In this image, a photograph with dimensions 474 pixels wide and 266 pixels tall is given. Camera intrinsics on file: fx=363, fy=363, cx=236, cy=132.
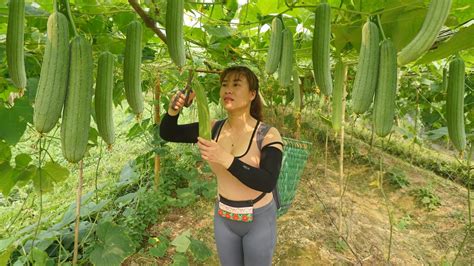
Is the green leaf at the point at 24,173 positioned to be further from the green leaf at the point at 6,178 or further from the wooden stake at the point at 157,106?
the wooden stake at the point at 157,106

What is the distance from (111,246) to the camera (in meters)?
3.14

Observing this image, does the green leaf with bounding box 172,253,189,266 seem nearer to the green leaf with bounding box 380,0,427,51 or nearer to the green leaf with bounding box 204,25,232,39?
the green leaf with bounding box 204,25,232,39

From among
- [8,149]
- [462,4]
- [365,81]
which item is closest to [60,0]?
[365,81]

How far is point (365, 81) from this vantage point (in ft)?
3.94

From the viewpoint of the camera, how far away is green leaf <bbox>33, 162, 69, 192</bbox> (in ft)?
8.85

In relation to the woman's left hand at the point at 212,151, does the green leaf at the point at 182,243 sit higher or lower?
lower

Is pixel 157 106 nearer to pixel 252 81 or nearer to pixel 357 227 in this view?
pixel 252 81

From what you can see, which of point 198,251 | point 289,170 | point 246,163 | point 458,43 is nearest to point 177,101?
point 246,163

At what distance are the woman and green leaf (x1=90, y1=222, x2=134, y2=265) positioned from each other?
0.86m

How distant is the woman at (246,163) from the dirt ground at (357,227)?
62.3 inches

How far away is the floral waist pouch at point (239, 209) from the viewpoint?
8.85 feet

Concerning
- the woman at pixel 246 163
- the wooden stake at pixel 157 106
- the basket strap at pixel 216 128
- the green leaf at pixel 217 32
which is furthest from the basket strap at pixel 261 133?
the wooden stake at pixel 157 106

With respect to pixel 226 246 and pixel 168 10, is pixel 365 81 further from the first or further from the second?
pixel 226 246

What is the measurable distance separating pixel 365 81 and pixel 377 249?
426cm
